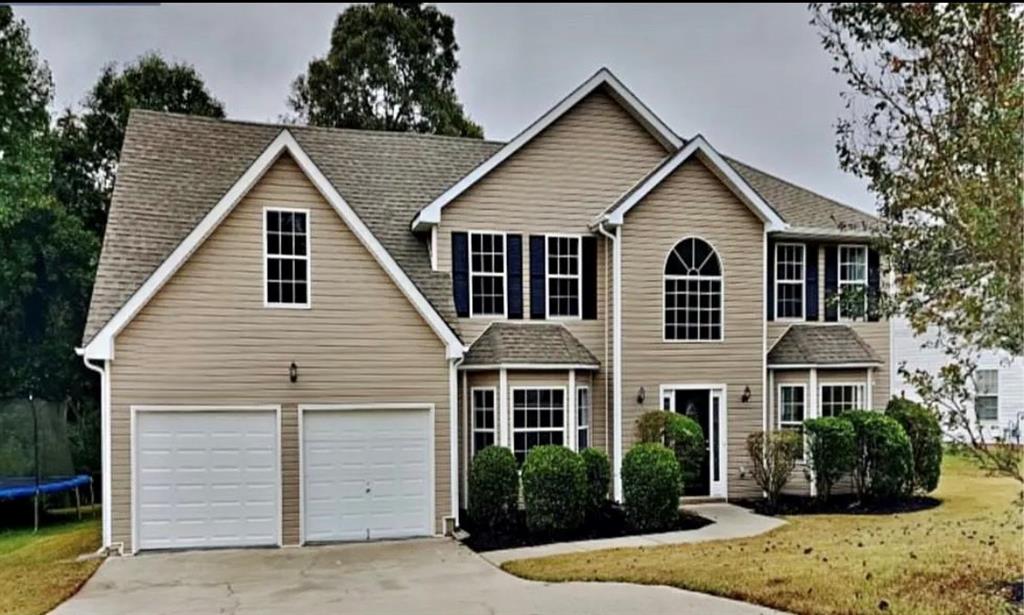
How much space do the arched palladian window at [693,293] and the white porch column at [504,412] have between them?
307cm

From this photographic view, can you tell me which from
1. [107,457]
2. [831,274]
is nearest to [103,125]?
[107,457]

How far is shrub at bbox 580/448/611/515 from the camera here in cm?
1203

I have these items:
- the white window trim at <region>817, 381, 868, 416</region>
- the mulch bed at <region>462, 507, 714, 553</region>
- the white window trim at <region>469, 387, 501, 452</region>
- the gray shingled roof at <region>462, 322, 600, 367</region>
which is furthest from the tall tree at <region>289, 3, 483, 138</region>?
the mulch bed at <region>462, 507, 714, 553</region>

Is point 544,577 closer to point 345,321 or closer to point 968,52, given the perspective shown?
point 345,321

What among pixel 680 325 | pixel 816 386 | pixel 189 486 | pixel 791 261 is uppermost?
pixel 791 261

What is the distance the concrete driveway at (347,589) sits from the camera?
7.68m

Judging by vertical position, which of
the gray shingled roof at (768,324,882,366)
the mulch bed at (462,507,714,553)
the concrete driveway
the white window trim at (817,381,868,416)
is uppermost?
the gray shingled roof at (768,324,882,366)

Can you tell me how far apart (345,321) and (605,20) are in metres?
8.22

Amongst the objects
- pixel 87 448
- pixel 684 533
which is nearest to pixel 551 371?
pixel 684 533

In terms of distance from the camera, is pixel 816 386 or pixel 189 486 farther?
pixel 816 386

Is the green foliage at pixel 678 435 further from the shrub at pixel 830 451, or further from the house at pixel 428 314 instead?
the shrub at pixel 830 451

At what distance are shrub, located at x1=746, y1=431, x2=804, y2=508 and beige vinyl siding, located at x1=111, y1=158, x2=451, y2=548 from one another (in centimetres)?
545

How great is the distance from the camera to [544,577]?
8844 mm

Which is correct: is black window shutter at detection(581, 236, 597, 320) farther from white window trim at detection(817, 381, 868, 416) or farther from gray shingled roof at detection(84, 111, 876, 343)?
white window trim at detection(817, 381, 868, 416)
